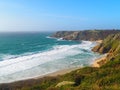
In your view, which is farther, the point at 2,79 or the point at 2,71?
the point at 2,71

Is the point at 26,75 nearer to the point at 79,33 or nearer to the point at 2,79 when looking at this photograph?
the point at 2,79

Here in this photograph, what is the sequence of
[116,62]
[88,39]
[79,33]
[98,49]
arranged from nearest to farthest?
[116,62], [98,49], [88,39], [79,33]

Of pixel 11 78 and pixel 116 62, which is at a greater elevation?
pixel 116 62

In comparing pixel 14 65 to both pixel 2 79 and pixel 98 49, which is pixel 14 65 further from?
pixel 98 49

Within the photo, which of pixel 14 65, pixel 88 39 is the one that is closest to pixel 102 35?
pixel 88 39

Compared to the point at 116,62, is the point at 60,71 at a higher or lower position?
lower

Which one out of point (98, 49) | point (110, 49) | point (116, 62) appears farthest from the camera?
point (98, 49)

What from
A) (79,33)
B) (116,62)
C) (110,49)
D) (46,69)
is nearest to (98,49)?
(110,49)

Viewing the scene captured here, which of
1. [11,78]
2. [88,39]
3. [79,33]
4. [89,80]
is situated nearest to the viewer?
[89,80]

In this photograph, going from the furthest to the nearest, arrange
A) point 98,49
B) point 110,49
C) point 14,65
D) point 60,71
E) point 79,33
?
point 79,33
point 98,49
point 110,49
point 14,65
point 60,71
